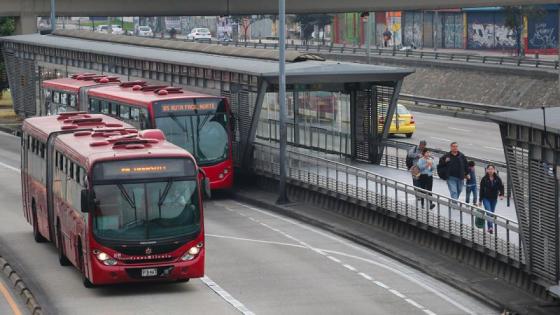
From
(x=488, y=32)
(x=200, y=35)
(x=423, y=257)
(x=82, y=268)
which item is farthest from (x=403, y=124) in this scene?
(x=200, y=35)

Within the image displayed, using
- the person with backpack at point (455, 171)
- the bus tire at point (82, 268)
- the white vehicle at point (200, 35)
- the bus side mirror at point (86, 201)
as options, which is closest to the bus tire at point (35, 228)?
the bus tire at point (82, 268)

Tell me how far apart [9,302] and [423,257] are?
8.49 m

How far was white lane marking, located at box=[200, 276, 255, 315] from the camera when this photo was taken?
78.5 feet

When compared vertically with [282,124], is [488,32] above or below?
above

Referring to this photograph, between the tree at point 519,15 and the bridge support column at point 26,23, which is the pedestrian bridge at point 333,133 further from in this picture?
the tree at point 519,15

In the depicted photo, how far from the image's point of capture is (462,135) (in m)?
61.7

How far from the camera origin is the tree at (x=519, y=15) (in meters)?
93.6

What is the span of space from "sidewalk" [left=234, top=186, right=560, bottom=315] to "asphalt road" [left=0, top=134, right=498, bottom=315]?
23 centimetres

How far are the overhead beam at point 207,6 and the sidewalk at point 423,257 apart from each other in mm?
18194

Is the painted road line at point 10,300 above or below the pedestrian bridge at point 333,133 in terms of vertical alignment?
below

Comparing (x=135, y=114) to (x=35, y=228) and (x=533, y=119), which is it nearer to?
(x=35, y=228)

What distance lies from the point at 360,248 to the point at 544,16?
6853cm

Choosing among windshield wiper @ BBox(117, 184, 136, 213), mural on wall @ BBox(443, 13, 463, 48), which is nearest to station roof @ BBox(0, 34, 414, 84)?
windshield wiper @ BBox(117, 184, 136, 213)

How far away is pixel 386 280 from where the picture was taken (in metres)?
26.8
